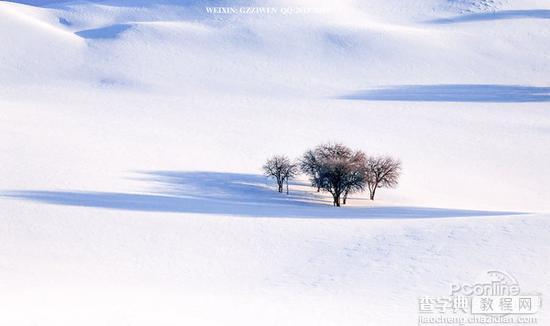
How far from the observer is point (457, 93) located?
57188 mm

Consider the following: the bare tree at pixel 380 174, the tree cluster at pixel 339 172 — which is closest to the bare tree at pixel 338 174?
the tree cluster at pixel 339 172

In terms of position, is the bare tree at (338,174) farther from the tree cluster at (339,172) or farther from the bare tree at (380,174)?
the bare tree at (380,174)

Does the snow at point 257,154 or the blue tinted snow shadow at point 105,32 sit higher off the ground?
the blue tinted snow shadow at point 105,32

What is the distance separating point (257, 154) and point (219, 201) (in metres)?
10.5

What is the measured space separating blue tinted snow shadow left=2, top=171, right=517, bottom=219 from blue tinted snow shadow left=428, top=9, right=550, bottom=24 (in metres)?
52.2

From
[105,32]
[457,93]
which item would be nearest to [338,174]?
[457,93]

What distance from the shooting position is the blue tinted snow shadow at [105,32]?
70000 millimetres

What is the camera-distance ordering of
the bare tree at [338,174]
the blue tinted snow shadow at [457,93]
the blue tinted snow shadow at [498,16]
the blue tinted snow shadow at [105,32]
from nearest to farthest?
the bare tree at [338,174]
the blue tinted snow shadow at [457,93]
the blue tinted snow shadow at [105,32]
the blue tinted snow shadow at [498,16]

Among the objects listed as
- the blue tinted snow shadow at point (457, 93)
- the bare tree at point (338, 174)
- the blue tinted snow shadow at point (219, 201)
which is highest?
the blue tinted snow shadow at point (457, 93)

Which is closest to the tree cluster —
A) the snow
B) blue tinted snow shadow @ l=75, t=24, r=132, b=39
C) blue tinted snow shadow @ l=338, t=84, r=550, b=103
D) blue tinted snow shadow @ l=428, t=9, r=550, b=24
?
the snow

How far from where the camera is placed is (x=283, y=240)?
71.2 ft

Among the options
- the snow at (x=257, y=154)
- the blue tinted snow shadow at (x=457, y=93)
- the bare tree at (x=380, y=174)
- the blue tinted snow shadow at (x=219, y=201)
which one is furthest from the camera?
the blue tinted snow shadow at (x=457, y=93)

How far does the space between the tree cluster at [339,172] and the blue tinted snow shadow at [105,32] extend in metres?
41.6

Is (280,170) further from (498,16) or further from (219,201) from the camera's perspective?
(498,16)
